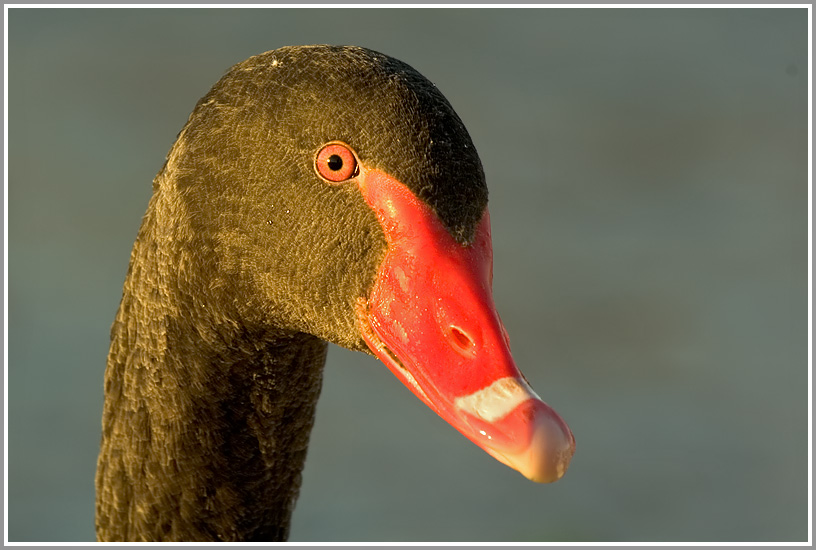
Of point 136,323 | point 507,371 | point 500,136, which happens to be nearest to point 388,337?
point 507,371

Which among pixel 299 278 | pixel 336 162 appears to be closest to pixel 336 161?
pixel 336 162

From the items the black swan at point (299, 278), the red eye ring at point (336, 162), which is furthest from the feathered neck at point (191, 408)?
the red eye ring at point (336, 162)

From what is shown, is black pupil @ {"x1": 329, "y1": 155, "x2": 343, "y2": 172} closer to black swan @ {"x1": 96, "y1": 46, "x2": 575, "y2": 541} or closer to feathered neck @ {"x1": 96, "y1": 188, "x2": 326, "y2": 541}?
black swan @ {"x1": 96, "y1": 46, "x2": 575, "y2": 541}

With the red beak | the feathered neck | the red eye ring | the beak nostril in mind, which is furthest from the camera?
the feathered neck

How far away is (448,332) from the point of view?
92.1 inches

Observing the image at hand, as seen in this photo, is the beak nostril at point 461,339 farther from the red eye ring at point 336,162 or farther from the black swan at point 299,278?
the red eye ring at point 336,162

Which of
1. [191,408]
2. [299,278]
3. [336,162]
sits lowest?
[191,408]

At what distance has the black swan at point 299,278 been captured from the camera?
2334 mm

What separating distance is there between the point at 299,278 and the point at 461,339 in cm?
45

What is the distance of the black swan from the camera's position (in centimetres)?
233

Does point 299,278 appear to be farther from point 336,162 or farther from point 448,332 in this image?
point 448,332

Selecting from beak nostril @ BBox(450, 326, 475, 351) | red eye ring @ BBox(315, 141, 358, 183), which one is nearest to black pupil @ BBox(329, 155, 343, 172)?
red eye ring @ BBox(315, 141, 358, 183)

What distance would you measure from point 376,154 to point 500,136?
5.15m

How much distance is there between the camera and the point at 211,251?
8.79 feet
